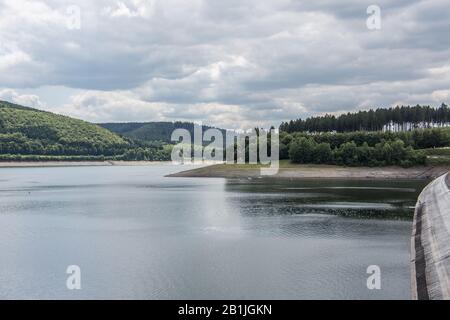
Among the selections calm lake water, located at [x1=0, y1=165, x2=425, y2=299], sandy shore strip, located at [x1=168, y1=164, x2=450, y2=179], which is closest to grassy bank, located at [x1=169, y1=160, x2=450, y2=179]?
sandy shore strip, located at [x1=168, y1=164, x2=450, y2=179]

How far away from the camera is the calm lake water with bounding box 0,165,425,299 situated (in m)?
32.2

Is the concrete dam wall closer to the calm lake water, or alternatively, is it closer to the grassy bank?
the calm lake water

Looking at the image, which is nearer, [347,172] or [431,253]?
[431,253]

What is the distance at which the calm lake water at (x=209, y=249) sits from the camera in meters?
32.2

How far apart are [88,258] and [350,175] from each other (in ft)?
381

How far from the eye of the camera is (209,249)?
45.2 m

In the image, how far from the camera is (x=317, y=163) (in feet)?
512

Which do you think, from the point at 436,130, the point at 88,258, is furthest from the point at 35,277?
the point at 436,130
